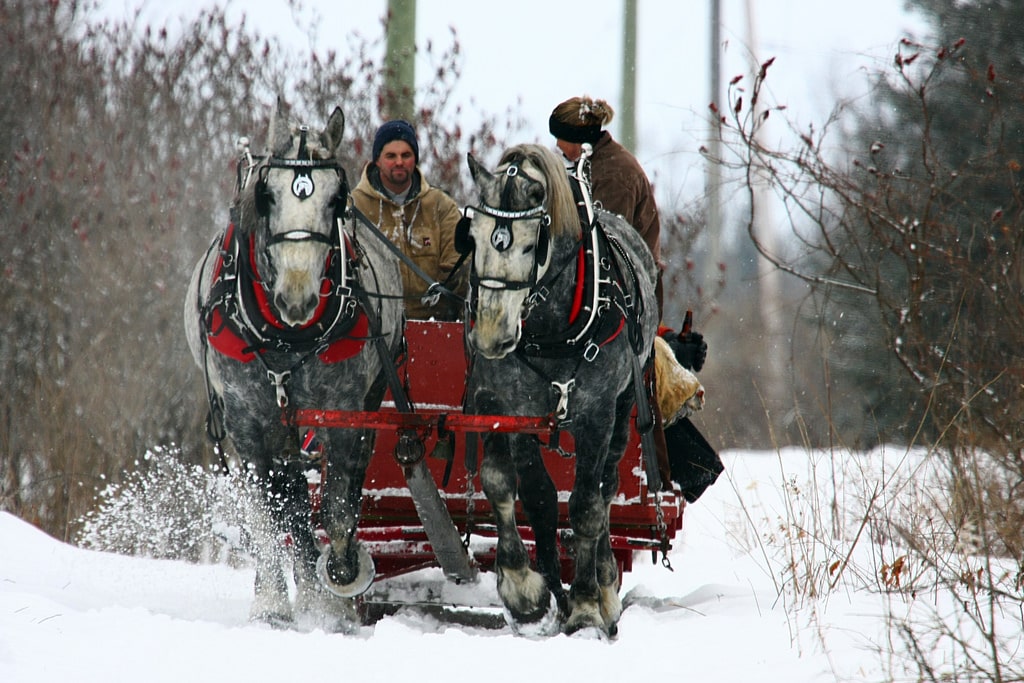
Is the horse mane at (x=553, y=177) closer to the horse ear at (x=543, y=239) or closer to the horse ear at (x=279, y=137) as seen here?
the horse ear at (x=543, y=239)

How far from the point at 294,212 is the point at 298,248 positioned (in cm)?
16

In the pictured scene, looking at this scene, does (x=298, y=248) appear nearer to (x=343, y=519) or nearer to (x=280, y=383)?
(x=280, y=383)

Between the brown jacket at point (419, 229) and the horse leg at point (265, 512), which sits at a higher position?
the brown jacket at point (419, 229)

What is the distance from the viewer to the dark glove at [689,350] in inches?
240

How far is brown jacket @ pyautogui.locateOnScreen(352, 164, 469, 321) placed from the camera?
5980 mm

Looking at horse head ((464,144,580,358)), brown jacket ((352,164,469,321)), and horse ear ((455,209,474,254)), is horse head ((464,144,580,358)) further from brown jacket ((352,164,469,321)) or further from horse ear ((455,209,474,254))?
brown jacket ((352,164,469,321))

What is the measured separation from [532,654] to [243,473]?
1.64 metres

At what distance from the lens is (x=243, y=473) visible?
195 inches

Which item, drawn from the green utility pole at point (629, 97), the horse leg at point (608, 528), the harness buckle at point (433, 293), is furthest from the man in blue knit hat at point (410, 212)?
the green utility pole at point (629, 97)

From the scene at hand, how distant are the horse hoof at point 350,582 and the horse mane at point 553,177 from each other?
1.63 metres

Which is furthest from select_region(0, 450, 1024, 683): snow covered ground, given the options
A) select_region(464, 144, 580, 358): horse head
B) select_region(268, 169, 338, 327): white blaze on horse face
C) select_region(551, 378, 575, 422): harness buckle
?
select_region(268, 169, 338, 327): white blaze on horse face

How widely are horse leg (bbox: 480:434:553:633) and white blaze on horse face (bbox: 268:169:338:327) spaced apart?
39.5 inches

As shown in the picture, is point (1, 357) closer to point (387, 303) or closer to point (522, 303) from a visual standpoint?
point (387, 303)

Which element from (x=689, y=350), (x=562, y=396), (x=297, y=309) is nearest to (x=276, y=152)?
(x=297, y=309)
